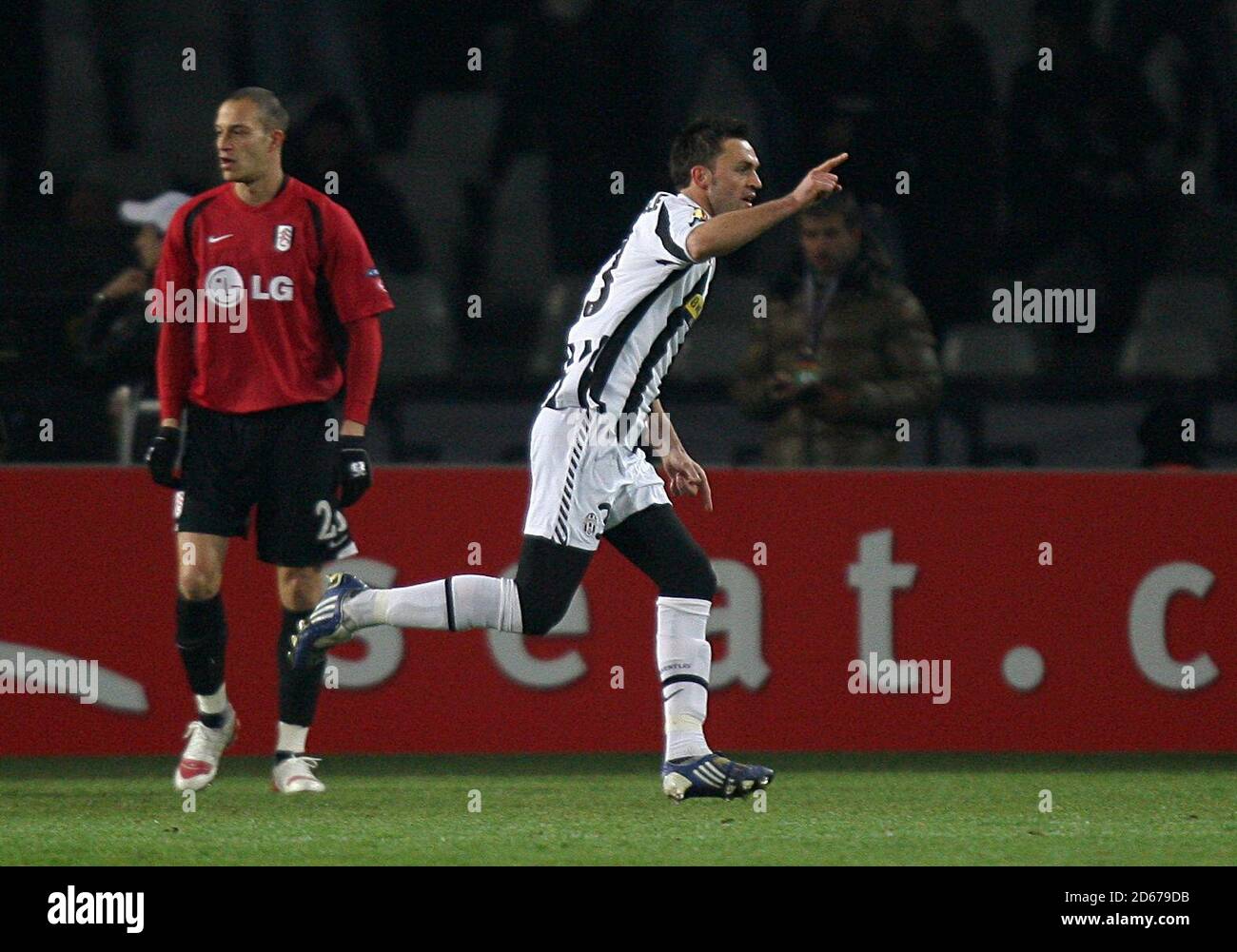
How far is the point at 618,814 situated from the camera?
6395 millimetres

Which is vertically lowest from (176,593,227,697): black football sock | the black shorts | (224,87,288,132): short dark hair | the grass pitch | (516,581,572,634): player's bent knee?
the grass pitch

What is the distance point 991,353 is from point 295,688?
3.00 meters

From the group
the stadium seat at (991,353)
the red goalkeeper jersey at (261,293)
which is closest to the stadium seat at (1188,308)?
the stadium seat at (991,353)

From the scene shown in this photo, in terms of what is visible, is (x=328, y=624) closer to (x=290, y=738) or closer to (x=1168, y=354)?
(x=290, y=738)

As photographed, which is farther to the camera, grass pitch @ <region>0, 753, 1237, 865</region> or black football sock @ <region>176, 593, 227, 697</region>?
black football sock @ <region>176, 593, 227, 697</region>

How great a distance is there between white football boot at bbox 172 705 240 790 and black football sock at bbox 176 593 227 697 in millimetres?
30

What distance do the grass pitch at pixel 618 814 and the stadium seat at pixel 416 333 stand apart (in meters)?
1.41

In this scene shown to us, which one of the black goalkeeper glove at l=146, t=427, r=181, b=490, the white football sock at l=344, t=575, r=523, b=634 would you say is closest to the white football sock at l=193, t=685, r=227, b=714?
the black goalkeeper glove at l=146, t=427, r=181, b=490

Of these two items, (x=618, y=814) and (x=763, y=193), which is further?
(x=763, y=193)

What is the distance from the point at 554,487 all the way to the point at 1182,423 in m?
3.14

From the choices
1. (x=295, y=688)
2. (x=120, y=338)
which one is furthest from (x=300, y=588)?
(x=120, y=338)

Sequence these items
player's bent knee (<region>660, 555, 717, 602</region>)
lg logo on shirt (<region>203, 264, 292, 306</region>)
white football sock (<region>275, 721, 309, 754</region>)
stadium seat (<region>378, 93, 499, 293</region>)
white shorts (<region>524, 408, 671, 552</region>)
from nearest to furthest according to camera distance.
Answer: white shorts (<region>524, 408, 671, 552</region>) → player's bent knee (<region>660, 555, 717, 602</region>) → lg logo on shirt (<region>203, 264, 292, 306</region>) → white football sock (<region>275, 721, 309, 754</region>) → stadium seat (<region>378, 93, 499, 293</region>)

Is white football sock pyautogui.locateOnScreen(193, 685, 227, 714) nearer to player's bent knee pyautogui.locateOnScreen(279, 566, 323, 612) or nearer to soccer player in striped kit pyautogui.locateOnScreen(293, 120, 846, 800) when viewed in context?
player's bent knee pyautogui.locateOnScreen(279, 566, 323, 612)

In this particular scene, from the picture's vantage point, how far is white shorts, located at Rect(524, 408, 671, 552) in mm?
6172
